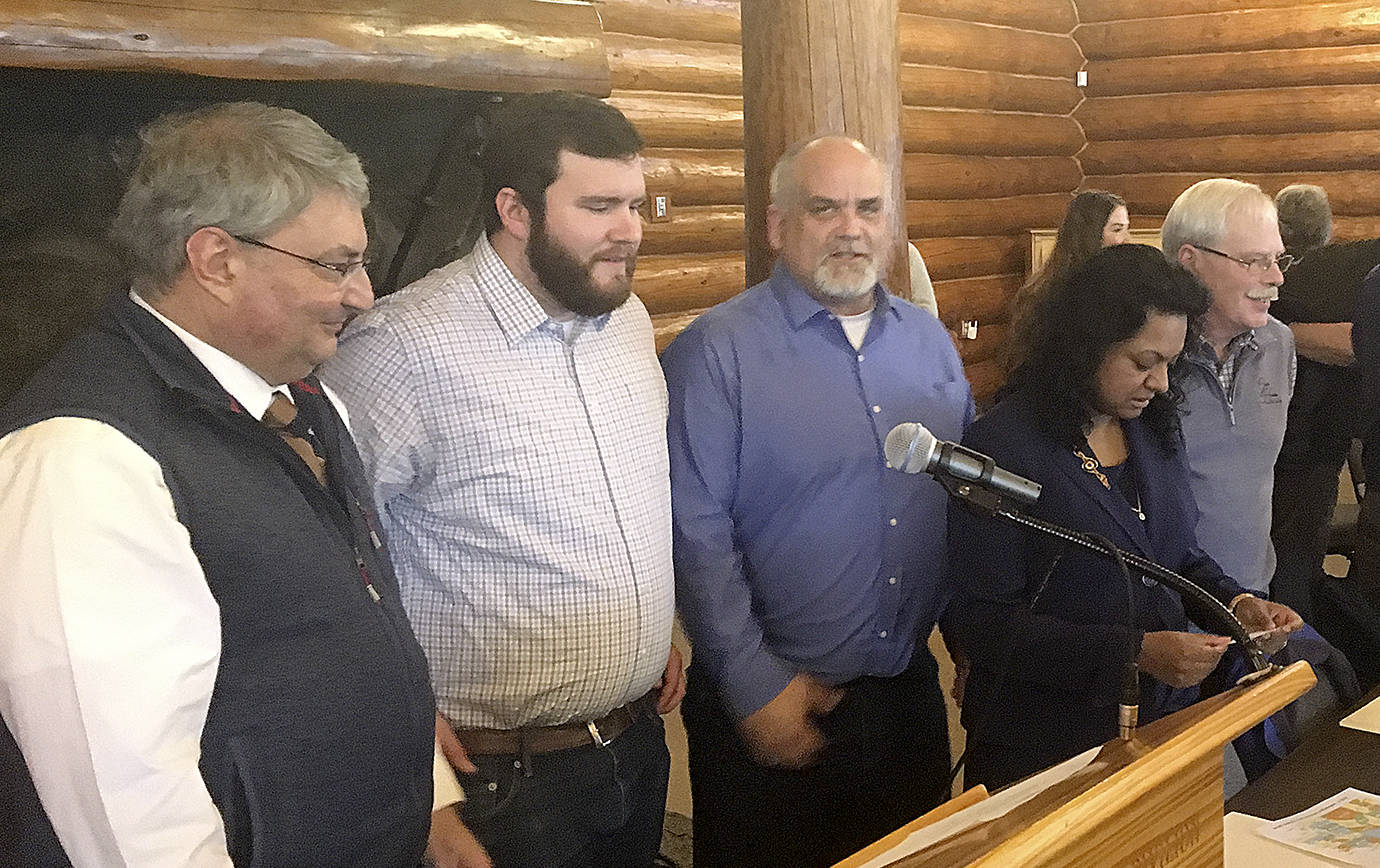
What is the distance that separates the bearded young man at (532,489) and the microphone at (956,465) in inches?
22.1

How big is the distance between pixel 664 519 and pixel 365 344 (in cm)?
54

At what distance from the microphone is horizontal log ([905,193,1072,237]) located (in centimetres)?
529

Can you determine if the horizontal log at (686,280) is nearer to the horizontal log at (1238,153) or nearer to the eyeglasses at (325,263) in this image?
the horizontal log at (1238,153)

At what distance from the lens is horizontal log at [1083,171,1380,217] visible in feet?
23.4

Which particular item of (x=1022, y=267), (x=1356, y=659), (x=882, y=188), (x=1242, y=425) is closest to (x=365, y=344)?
(x=882, y=188)

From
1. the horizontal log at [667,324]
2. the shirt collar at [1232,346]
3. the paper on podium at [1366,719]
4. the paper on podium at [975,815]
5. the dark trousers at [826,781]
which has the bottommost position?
the dark trousers at [826,781]

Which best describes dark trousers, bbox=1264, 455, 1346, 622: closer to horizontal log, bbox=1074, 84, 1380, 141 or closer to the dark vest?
the dark vest

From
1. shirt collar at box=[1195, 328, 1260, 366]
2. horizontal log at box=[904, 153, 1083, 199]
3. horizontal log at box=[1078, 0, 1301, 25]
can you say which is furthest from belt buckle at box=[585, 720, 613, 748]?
horizontal log at box=[1078, 0, 1301, 25]

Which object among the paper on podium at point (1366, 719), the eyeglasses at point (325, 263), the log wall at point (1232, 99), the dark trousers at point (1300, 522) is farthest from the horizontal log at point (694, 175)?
the eyeglasses at point (325, 263)

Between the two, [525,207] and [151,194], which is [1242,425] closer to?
[525,207]

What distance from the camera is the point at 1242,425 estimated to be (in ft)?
8.02

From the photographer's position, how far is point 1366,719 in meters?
2.07

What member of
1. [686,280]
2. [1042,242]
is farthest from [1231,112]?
[686,280]

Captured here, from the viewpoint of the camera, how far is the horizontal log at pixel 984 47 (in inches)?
270
